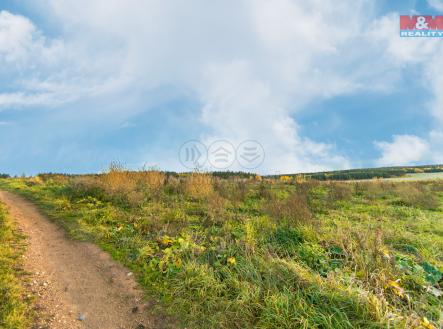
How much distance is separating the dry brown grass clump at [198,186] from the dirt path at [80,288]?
5021mm

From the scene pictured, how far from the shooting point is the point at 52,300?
11.2 feet

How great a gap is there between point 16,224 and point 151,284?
4.94 m

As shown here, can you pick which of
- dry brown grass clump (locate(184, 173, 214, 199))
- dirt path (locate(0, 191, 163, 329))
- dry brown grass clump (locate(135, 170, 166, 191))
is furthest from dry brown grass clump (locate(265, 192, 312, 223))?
dry brown grass clump (locate(135, 170, 166, 191))

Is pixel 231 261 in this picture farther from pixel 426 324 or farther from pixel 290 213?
pixel 290 213

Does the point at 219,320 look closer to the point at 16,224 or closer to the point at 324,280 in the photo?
the point at 324,280

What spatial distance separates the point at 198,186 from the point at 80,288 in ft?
22.8

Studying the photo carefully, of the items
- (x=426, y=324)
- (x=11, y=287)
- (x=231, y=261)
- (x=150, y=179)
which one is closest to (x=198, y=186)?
(x=150, y=179)

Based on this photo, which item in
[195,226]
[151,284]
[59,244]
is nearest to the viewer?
[151,284]

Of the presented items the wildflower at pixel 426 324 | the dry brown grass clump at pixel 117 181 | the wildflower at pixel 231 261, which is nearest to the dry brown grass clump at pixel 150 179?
the dry brown grass clump at pixel 117 181

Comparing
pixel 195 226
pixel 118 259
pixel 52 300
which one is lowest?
pixel 52 300

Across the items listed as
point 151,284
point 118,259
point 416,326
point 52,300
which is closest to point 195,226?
point 118,259

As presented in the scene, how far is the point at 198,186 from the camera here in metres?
10.5

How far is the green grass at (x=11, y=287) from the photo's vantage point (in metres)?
2.87

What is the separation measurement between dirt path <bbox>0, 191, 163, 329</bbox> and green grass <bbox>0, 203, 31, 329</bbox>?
0.15 m
